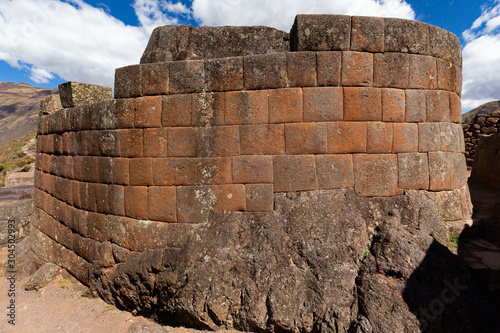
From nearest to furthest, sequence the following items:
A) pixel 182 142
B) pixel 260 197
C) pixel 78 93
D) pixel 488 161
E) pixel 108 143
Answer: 1. pixel 260 197
2. pixel 182 142
3. pixel 108 143
4. pixel 78 93
5. pixel 488 161

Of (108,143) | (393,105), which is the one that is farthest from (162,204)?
(393,105)

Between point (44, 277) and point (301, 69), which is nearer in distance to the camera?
point (301, 69)

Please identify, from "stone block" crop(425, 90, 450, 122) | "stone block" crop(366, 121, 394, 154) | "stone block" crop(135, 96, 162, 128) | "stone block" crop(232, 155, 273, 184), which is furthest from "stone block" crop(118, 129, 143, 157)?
"stone block" crop(425, 90, 450, 122)

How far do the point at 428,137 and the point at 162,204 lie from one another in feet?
13.2

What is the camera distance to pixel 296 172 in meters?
3.70

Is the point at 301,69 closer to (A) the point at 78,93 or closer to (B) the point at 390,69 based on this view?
(B) the point at 390,69

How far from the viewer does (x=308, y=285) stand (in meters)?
3.25

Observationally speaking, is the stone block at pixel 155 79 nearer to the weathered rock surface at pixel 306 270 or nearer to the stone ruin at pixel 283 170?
the stone ruin at pixel 283 170

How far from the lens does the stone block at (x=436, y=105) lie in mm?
3838

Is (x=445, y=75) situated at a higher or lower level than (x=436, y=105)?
higher

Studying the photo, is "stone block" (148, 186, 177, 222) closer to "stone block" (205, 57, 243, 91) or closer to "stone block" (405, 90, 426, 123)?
"stone block" (205, 57, 243, 91)

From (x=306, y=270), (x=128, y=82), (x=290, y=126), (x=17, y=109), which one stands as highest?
(x=17, y=109)

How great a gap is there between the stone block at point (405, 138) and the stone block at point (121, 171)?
396 centimetres

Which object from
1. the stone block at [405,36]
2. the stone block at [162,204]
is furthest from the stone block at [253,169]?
the stone block at [405,36]
